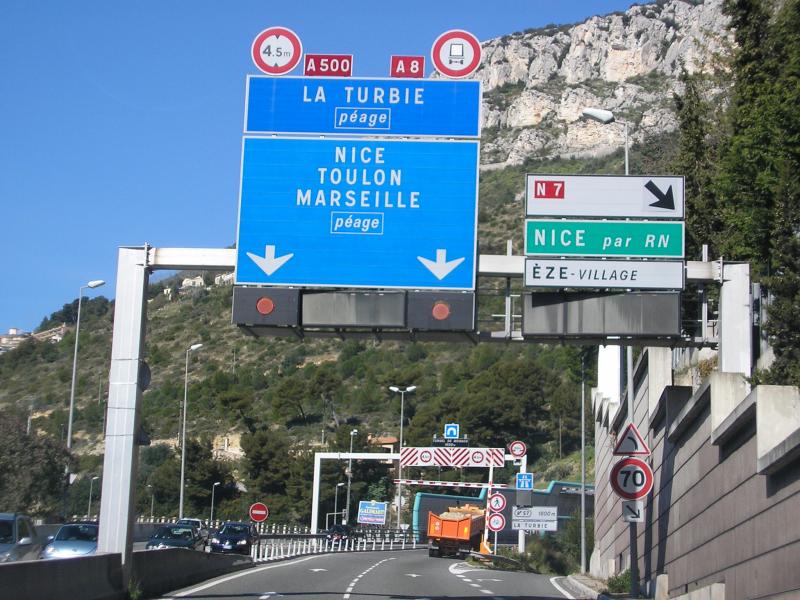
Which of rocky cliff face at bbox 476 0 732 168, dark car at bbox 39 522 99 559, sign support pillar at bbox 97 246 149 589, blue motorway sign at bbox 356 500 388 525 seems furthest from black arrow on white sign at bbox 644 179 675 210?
rocky cliff face at bbox 476 0 732 168

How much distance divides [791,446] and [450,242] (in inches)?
274

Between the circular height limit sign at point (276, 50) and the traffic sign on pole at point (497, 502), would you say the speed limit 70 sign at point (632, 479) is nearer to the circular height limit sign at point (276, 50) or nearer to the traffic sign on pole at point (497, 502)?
the circular height limit sign at point (276, 50)

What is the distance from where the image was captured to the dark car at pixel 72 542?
26.9m

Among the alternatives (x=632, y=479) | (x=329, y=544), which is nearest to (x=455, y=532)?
(x=329, y=544)

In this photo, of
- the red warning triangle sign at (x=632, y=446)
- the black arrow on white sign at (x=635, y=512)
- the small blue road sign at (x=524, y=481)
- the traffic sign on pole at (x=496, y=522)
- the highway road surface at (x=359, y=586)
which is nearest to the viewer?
the black arrow on white sign at (x=635, y=512)

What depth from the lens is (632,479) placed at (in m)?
20.3

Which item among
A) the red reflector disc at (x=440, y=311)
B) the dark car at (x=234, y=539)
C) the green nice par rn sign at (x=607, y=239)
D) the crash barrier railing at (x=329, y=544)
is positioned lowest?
the crash barrier railing at (x=329, y=544)

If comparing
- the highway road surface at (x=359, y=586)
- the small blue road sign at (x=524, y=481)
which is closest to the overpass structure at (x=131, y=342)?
the highway road surface at (x=359, y=586)

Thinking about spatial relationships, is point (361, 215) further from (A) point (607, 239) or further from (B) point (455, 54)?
(A) point (607, 239)

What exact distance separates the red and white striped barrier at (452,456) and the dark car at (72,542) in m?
31.3

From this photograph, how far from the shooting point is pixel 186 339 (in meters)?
138

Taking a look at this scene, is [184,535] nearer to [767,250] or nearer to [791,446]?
[767,250]

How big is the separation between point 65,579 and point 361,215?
715cm

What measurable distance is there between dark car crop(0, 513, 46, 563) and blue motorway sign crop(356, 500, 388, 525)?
48403mm
